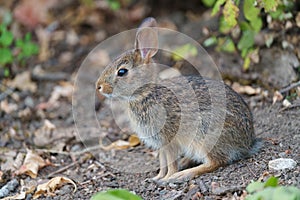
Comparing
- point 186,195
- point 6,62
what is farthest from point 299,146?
point 6,62

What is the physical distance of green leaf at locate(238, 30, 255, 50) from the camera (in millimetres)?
6781

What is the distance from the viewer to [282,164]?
491 cm

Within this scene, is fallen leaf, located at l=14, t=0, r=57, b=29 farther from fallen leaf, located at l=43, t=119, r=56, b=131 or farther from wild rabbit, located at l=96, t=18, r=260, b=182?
wild rabbit, located at l=96, t=18, r=260, b=182

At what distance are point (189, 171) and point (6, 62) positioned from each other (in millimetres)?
3803

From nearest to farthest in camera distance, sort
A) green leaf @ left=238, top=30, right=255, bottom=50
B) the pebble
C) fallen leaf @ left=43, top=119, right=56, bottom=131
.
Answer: the pebble
green leaf @ left=238, top=30, right=255, bottom=50
fallen leaf @ left=43, top=119, right=56, bottom=131

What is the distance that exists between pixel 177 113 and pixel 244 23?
1964 millimetres

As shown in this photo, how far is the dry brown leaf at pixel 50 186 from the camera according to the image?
534 centimetres

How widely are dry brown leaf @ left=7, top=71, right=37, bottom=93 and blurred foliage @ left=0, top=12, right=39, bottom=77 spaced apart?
20 cm

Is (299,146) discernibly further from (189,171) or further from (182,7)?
(182,7)

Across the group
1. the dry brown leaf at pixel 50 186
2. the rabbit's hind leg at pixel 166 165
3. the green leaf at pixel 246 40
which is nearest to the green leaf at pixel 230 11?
the green leaf at pixel 246 40

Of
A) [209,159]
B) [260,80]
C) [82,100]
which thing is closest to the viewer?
[209,159]

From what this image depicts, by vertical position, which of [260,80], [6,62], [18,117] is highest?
[6,62]

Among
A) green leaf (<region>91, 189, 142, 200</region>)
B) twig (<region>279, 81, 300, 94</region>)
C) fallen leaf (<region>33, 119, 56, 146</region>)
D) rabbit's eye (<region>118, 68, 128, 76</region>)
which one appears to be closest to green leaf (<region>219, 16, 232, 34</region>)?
twig (<region>279, 81, 300, 94</region>)

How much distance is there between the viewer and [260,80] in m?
7.00
